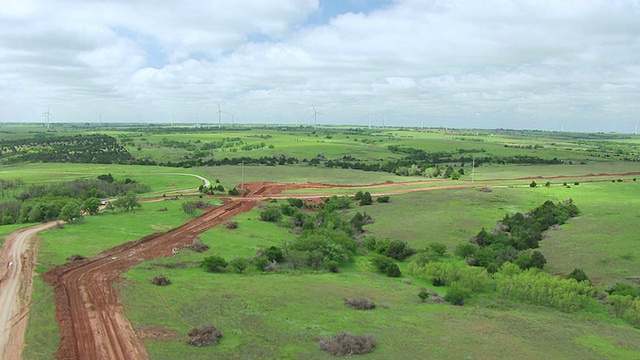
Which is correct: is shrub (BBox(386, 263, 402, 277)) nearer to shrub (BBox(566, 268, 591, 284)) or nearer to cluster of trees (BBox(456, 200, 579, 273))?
cluster of trees (BBox(456, 200, 579, 273))

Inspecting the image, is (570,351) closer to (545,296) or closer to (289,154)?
(545,296)

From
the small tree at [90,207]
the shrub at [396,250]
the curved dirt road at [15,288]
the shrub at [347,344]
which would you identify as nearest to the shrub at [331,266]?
the shrub at [396,250]

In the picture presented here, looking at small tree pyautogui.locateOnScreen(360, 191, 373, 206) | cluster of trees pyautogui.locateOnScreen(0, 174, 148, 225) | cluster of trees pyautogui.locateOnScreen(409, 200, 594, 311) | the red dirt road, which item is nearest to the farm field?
the red dirt road

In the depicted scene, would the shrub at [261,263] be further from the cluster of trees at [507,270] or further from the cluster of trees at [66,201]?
the cluster of trees at [66,201]

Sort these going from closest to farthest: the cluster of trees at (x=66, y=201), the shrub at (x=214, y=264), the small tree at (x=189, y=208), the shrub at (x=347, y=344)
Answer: the shrub at (x=347, y=344), the shrub at (x=214, y=264), the cluster of trees at (x=66, y=201), the small tree at (x=189, y=208)

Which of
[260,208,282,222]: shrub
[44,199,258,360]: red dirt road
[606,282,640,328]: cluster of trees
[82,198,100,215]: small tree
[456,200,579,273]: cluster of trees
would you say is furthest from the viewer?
[260,208,282,222]: shrub

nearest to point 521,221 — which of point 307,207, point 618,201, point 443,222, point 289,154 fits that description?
point 443,222
